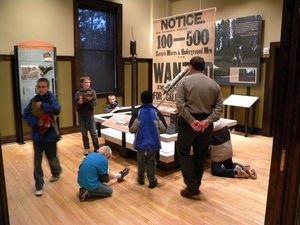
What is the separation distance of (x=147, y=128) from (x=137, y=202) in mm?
792

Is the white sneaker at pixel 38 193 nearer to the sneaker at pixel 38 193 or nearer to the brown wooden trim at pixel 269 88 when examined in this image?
the sneaker at pixel 38 193

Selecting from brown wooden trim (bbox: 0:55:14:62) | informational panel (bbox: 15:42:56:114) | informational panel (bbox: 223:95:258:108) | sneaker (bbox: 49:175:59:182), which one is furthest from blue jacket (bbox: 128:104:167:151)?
brown wooden trim (bbox: 0:55:14:62)

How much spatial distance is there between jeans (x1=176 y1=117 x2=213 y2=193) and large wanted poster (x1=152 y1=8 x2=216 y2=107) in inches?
69.5

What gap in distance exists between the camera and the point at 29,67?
498 cm

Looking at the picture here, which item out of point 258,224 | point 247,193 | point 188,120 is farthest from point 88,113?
point 258,224

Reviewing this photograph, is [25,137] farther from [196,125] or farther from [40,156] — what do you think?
[196,125]

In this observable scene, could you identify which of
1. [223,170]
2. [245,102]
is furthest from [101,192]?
[245,102]

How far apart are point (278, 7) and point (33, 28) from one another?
4.65 meters

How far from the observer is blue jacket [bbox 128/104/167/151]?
303 cm

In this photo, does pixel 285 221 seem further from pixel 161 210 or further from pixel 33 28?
pixel 33 28

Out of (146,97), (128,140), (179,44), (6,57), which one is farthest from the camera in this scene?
(6,57)

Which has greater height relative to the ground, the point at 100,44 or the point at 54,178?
the point at 100,44

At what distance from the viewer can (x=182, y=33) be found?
4.64m

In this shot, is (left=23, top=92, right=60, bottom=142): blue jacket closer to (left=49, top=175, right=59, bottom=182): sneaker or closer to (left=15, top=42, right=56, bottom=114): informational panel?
(left=49, top=175, right=59, bottom=182): sneaker
